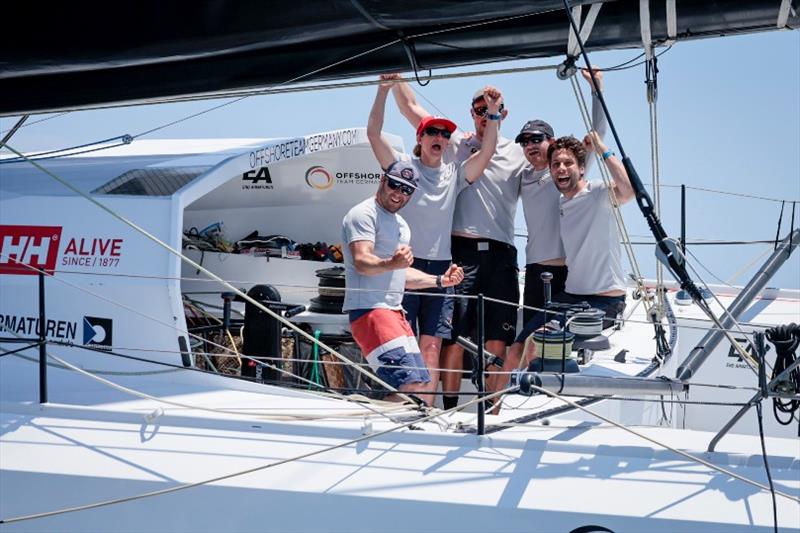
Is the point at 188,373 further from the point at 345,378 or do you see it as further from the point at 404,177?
the point at 404,177

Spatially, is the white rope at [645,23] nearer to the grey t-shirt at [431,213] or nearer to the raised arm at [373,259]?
the raised arm at [373,259]

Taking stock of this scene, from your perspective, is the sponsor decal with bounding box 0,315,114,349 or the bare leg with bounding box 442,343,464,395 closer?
the sponsor decal with bounding box 0,315,114,349

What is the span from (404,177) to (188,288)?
9.16ft

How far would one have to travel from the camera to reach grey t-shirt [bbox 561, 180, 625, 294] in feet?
15.4

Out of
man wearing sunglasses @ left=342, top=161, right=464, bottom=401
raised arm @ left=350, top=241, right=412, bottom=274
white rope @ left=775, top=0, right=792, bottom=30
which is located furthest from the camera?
man wearing sunglasses @ left=342, top=161, right=464, bottom=401

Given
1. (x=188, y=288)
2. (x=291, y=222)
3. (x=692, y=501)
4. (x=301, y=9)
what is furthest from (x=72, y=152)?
(x=692, y=501)

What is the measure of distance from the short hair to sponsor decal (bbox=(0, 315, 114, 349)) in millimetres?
2340

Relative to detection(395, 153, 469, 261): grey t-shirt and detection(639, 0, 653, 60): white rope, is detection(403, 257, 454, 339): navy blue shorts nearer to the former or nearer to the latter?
detection(395, 153, 469, 261): grey t-shirt

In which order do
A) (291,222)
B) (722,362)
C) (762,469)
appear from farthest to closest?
(722,362), (291,222), (762,469)

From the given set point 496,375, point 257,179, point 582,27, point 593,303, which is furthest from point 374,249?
point 257,179

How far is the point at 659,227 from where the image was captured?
11.4 feet

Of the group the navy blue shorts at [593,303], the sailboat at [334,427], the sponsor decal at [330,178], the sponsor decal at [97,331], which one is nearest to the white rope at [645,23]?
the sailboat at [334,427]

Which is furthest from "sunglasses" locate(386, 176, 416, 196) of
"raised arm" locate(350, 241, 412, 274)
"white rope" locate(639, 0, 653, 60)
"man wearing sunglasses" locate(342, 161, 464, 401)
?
"white rope" locate(639, 0, 653, 60)

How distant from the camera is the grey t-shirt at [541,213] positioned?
491 cm
